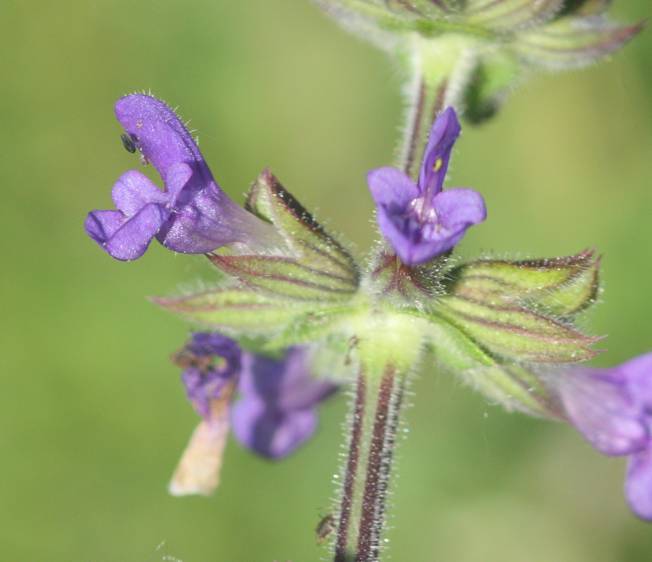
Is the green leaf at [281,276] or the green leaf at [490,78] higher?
the green leaf at [490,78]

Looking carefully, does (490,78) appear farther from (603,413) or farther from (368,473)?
(368,473)

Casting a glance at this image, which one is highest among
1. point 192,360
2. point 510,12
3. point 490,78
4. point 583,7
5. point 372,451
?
point 583,7

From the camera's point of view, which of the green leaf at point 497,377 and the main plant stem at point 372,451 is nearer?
the main plant stem at point 372,451

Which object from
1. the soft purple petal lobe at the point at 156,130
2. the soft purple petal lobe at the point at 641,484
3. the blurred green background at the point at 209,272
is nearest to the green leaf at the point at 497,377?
the soft purple petal lobe at the point at 641,484

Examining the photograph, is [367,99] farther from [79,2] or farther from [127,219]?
[127,219]

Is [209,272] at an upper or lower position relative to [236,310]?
upper

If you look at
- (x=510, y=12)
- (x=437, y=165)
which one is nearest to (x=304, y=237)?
(x=437, y=165)

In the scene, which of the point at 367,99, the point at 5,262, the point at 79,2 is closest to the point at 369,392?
the point at 5,262

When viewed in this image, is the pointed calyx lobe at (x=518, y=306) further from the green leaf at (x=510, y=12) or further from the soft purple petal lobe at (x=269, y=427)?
the soft purple petal lobe at (x=269, y=427)
